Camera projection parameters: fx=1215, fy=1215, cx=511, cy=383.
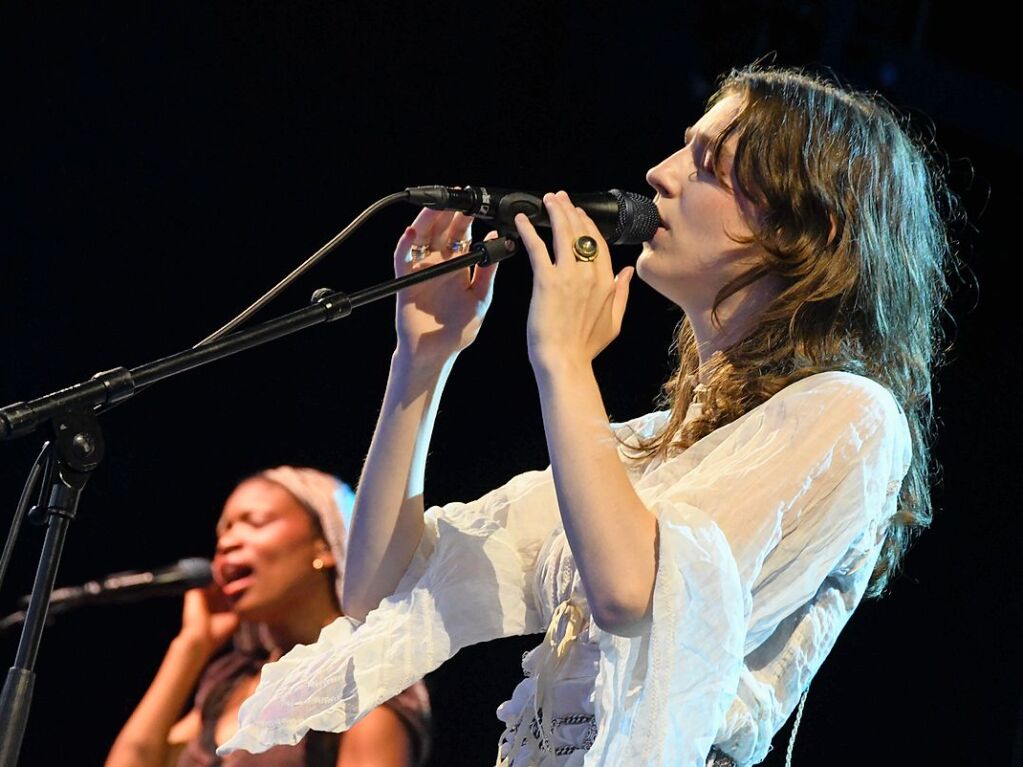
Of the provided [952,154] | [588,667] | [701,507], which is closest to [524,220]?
[701,507]

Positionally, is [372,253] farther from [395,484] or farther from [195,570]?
[395,484]

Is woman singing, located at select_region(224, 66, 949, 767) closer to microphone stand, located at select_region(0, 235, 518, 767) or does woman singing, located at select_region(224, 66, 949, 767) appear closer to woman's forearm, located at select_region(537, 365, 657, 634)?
woman's forearm, located at select_region(537, 365, 657, 634)

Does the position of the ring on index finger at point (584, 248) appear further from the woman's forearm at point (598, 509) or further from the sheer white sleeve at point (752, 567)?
the sheer white sleeve at point (752, 567)

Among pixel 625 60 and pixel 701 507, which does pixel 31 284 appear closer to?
pixel 625 60

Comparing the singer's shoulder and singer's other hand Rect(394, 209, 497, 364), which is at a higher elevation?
singer's other hand Rect(394, 209, 497, 364)

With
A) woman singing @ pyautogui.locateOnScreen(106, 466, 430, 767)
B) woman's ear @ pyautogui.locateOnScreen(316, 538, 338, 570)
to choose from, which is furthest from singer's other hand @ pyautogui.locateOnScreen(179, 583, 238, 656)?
woman's ear @ pyautogui.locateOnScreen(316, 538, 338, 570)

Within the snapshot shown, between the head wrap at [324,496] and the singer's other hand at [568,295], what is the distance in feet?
4.71

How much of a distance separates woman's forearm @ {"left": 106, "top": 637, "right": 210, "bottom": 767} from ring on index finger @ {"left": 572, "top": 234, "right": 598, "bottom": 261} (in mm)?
1621

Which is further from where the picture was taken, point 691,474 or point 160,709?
point 160,709

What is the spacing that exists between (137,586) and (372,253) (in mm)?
861

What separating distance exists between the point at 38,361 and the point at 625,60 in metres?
1.39

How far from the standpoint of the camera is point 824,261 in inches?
57.9

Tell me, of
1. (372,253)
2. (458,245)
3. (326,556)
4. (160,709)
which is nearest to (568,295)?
(458,245)

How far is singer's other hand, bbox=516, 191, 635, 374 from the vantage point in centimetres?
124
